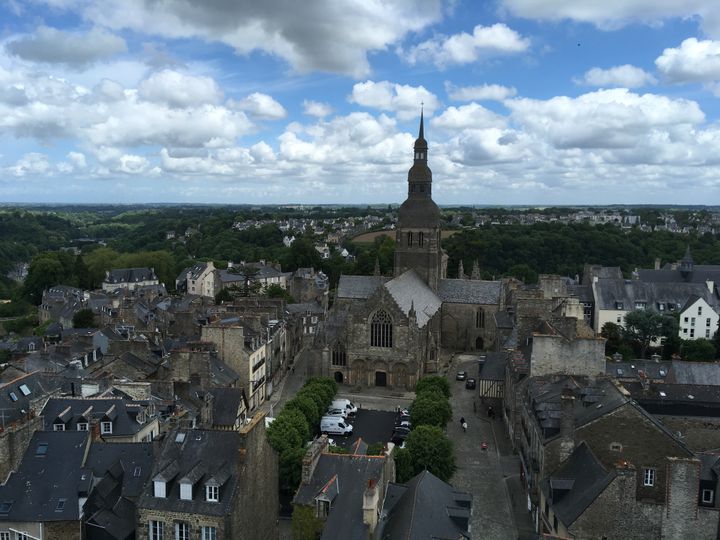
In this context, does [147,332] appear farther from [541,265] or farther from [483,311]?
[541,265]

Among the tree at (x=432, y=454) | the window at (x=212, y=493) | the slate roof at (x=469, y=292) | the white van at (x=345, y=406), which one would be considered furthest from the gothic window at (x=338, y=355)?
the window at (x=212, y=493)

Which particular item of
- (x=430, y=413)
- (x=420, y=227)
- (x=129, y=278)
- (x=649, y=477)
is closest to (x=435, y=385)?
(x=430, y=413)

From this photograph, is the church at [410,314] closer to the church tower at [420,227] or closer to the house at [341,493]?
the church tower at [420,227]

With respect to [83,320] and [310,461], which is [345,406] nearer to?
[310,461]

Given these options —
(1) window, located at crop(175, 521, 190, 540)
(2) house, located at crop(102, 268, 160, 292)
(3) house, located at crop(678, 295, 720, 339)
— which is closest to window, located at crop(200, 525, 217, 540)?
(1) window, located at crop(175, 521, 190, 540)

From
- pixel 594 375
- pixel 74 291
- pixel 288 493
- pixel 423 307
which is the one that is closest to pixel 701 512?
pixel 594 375
